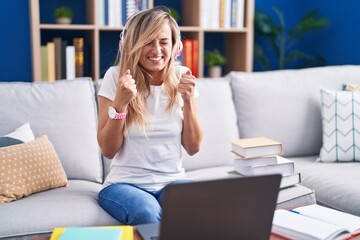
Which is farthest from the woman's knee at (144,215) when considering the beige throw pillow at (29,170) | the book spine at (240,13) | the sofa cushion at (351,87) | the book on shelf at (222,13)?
the book spine at (240,13)

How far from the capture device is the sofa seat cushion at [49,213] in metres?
1.61

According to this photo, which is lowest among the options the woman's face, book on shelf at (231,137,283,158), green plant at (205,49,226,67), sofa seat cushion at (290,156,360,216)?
sofa seat cushion at (290,156,360,216)

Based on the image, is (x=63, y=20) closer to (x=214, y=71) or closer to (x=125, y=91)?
(x=214, y=71)

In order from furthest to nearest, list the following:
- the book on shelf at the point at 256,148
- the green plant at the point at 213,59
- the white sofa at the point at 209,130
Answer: the green plant at the point at 213,59 → the book on shelf at the point at 256,148 → the white sofa at the point at 209,130

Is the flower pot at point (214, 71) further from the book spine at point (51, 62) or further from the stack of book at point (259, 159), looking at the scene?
the stack of book at point (259, 159)

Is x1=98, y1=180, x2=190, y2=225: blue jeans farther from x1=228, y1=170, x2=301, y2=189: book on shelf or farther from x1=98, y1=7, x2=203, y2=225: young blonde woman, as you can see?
x1=228, y1=170, x2=301, y2=189: book on shelf

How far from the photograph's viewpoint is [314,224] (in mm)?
1326

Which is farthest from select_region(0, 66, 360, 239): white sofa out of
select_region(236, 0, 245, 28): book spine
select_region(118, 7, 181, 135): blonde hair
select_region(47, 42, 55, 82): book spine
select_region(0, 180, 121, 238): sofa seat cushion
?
select_region(236, 0, 245, 28): book spine

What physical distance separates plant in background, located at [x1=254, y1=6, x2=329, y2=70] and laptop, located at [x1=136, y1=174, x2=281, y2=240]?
8.04ft

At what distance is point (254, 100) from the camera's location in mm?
2426

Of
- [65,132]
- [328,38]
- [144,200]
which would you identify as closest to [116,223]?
[144,200]

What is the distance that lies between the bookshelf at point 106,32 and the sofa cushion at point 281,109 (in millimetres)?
789

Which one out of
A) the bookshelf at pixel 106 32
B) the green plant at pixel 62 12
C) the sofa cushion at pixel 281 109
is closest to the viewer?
the sofa cushion at pixel 281 109

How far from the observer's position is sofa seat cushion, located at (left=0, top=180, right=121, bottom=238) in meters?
1.61
